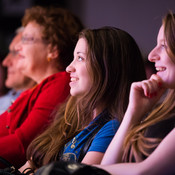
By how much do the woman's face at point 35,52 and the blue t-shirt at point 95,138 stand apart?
796mm

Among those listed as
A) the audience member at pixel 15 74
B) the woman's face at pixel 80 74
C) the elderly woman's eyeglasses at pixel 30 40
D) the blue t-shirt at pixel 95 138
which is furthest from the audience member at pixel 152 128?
the audience member at pixel 15 74

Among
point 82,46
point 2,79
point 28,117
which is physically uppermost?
point 82,46

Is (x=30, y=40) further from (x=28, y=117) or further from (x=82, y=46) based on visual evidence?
(x=82, y=46)

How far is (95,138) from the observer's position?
134 centimetres

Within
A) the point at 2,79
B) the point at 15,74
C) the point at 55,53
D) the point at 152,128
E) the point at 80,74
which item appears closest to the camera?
the point at 152,128

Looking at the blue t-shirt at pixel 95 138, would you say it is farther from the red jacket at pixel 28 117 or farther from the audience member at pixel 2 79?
the audience member at pixel 2 79

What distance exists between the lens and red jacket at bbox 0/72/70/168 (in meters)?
1.73

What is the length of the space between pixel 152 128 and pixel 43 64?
1187 millimetres

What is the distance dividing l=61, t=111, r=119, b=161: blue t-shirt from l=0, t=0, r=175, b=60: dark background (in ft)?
7.02

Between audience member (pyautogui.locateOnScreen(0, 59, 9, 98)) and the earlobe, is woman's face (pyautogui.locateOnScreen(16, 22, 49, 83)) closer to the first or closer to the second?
the earlobe

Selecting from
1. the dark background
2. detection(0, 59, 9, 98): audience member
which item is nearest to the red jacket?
detection(0, 59, 9, 98): audience member

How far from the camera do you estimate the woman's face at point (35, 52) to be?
2.13m

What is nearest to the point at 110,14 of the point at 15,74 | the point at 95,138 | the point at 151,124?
the point at 15,74

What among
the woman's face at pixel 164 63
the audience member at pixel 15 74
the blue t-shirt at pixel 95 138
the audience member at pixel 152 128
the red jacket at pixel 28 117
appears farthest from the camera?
the audience member at pixel 15 74
